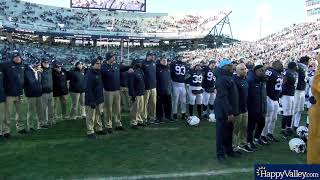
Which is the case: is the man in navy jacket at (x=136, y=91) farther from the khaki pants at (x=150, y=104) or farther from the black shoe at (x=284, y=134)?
the black shoe at (x=284, y=134)

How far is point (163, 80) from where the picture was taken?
13.2 m

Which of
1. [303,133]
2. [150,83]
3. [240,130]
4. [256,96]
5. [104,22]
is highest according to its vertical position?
[104,22]

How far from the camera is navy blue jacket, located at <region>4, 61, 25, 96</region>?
36.4ft

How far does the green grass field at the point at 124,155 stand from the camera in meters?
7.97

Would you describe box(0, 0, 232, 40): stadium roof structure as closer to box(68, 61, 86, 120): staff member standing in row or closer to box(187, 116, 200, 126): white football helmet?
box(68, 61, 86, 120): staff member standing in row

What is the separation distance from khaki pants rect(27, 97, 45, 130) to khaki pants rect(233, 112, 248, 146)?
556 cm

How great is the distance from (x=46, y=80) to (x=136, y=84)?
8.56 ft

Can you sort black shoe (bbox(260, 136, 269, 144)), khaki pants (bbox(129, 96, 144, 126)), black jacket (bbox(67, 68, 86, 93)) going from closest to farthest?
black shoe (bbox(260, 136, 269, 144)) < khaki pants (bbox(129, 96, 144, 126)) < black jacket (bbox(67, 68, 86, 93))

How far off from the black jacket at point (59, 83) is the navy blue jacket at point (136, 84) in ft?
8.53

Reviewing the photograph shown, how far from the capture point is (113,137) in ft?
36.6

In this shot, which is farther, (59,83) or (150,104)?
(59,83)

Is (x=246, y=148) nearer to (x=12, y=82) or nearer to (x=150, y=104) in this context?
(x=150, y=104)

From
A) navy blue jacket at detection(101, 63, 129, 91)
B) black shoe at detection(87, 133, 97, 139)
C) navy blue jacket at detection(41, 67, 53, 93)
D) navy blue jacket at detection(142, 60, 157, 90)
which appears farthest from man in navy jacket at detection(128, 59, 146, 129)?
navy blue jacket at detection(41, 67, 53, 93)

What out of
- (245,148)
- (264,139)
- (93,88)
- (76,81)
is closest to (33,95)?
(93,88)
